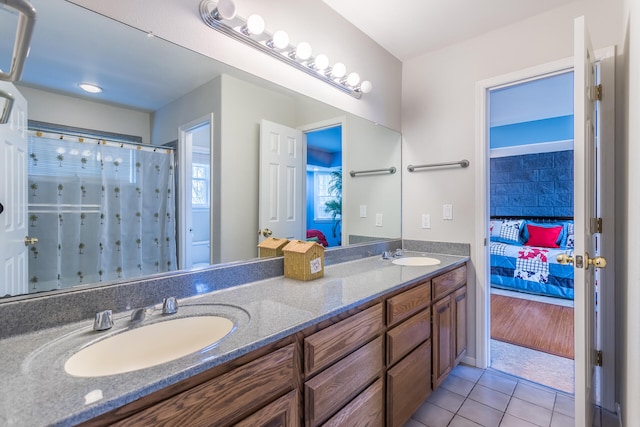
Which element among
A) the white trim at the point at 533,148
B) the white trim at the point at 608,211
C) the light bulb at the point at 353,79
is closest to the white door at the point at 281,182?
the light bulb at the point at 353,79

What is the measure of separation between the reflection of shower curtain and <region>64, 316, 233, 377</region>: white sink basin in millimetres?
285

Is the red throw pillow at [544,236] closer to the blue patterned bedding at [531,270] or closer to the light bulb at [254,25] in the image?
the blue patterned bedding at [531,270]

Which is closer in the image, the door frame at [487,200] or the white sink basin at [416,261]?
the door frame at [487,200]

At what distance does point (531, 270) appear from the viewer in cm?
379

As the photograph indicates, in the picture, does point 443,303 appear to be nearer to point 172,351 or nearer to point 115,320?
point 172,351

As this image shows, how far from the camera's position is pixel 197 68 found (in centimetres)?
132

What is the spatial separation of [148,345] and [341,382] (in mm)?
665

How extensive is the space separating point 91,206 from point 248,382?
81 cm

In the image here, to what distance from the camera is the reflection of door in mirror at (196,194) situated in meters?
1.30

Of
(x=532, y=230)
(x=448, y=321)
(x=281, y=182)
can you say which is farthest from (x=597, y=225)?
(x=532, y=230)

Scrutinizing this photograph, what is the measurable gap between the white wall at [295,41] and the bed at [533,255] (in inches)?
82.8

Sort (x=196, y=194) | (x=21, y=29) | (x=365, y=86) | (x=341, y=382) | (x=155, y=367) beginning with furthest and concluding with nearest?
1. (x=365, y=86)
2. (x=196, y=194)
3. (x=341, y=382)
4. (x=155, y=367)
5. (x=21, y=29)

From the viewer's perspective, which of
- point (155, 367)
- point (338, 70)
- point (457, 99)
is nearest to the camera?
point (155, 367)

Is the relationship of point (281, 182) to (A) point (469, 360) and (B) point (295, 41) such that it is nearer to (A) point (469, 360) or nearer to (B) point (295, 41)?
(B) point (295, 41)
